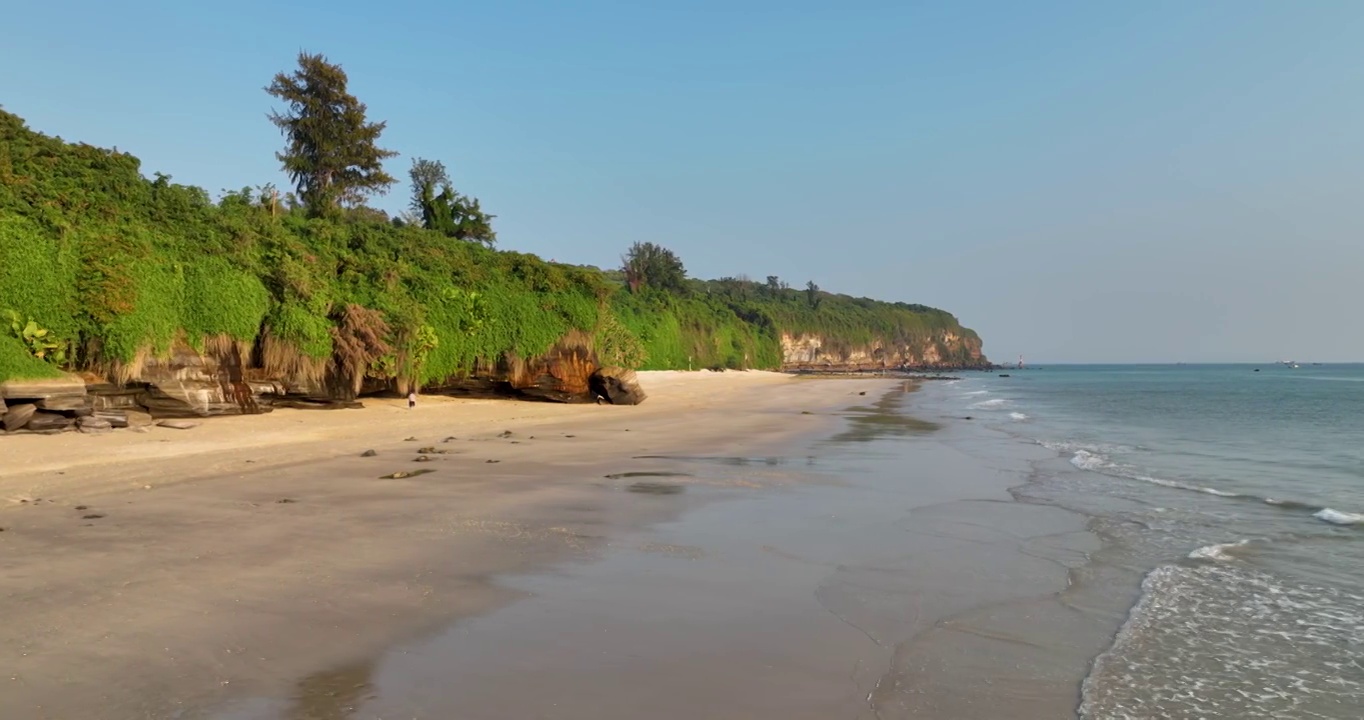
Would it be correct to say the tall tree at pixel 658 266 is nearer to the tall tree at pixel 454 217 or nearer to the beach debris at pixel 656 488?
the tall tree at pixel 454 217

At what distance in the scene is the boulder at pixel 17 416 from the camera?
1402 cm

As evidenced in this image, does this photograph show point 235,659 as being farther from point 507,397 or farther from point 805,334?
point 805,334

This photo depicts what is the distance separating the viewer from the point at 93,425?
1502 cm

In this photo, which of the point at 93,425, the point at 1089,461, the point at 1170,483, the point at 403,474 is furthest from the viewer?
the point at 1089,461

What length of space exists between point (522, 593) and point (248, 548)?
292 centimetres

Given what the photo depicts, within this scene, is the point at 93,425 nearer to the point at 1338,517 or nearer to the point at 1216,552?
the point at 1216,552

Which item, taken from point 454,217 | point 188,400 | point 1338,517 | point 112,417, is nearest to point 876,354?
point 454,217

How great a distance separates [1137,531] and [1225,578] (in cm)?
202

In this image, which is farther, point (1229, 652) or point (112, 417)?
point (112, 417)

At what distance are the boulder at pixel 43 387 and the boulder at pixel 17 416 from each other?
211 millimetres

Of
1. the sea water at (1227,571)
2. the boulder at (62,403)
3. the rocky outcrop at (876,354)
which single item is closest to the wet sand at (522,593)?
the sea water at (1227,571)

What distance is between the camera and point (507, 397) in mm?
28344

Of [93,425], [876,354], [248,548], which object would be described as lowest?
[248,548]

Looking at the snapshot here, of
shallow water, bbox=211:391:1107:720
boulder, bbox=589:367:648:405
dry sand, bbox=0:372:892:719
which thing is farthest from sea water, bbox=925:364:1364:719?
boulder, bbox=589:367:648:405
